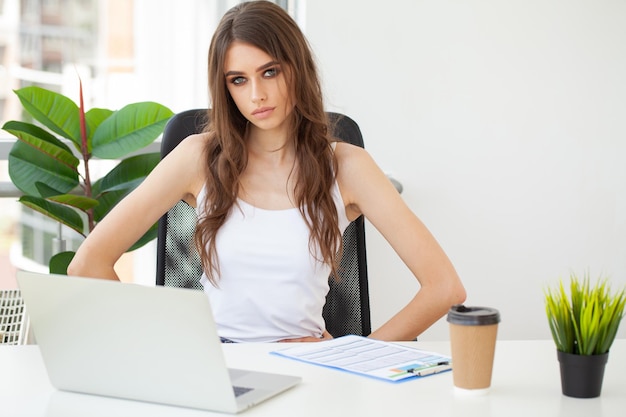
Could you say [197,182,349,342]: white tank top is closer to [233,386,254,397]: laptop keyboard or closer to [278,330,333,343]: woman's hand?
[278,330,333,343]: woman's hand

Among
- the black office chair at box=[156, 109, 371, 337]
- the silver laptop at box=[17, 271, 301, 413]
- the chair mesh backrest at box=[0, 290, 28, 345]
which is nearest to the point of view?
the silver laptop at box=[17, 271, 301, 413]

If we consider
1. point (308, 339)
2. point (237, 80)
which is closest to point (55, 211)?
point (237, 80)

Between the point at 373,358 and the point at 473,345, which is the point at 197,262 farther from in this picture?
the point at 473,345

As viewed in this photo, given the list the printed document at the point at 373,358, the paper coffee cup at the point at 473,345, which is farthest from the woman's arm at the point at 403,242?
the paper coffee cup at the point at 473,345

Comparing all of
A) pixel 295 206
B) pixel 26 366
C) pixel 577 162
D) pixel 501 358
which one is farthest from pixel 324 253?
→ pixel 577 162

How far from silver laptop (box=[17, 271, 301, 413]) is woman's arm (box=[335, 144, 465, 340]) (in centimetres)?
66

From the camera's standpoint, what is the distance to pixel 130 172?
2535 mm

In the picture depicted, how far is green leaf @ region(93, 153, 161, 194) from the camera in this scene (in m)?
2.53

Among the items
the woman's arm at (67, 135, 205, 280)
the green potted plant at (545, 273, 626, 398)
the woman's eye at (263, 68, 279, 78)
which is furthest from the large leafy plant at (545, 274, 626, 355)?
the woman's arm at (67, 135, 205, 280)

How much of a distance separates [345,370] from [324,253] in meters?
0.57

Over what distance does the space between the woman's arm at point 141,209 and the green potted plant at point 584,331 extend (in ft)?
3.19

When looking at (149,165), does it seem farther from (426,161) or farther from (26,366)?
(26,366)

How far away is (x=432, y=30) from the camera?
9.74ft

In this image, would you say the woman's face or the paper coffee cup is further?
the woman's face
